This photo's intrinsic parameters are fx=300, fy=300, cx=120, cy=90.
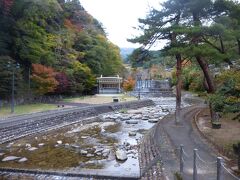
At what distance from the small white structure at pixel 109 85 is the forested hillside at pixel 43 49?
2715mm

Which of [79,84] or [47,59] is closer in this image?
[47,59]

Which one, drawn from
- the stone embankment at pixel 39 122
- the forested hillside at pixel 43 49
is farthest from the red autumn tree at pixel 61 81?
the stone embankment at pixel 39 122

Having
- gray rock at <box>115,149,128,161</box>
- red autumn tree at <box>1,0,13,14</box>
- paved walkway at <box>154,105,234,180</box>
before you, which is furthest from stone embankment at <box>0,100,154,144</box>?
red autumn tree at <box>1,0,13,14</box>

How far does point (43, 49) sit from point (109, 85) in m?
24.1

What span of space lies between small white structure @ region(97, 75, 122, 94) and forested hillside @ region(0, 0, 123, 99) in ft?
8.91

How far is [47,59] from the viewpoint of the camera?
116 ft

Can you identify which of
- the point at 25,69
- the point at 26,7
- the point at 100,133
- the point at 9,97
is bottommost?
the point at 100,133

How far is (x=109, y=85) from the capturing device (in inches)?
2249

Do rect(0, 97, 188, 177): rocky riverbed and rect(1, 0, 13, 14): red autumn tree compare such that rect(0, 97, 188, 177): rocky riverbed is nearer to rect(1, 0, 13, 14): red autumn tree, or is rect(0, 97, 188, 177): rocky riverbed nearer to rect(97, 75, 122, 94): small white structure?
rect(1, 0, 13, 14): red autumn tree

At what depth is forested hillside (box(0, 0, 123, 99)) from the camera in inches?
1184

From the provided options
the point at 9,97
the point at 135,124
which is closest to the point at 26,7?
the point at 9,97

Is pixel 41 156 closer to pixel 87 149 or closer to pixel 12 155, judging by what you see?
pixel 12 155

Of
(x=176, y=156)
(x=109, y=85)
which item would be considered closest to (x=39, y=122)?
(x=176, y=156)

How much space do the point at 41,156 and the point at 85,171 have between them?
3784mm
